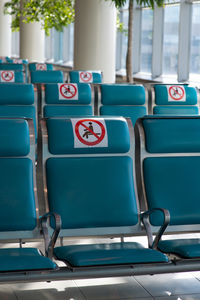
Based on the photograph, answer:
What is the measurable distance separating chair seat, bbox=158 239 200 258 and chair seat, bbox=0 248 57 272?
1.94 ft

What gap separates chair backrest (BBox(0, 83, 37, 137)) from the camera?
5250mm

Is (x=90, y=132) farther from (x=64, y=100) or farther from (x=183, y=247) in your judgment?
(x=64, y=100)

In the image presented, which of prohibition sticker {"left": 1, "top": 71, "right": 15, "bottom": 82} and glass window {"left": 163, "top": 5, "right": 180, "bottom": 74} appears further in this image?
glass window {"left": 163, "top": 5, "right": 180, "bottom": 74}

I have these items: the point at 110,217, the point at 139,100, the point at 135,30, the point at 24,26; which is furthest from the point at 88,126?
the point at 24,26

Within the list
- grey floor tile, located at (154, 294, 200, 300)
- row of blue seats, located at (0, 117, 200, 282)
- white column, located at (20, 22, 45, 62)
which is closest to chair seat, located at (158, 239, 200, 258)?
row of blue seats, located at (0, 117, 200, 282)

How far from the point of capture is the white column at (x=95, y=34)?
10.2 m

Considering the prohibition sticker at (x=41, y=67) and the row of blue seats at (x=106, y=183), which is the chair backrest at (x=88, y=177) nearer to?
the row of blue seats at (x=106, y=183)

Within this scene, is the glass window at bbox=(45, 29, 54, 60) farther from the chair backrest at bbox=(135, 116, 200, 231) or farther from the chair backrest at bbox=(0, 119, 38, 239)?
the chair backrest at bbox=(0, 119, 38, 239)

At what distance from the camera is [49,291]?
323cm

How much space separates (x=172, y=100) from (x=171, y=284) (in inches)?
105

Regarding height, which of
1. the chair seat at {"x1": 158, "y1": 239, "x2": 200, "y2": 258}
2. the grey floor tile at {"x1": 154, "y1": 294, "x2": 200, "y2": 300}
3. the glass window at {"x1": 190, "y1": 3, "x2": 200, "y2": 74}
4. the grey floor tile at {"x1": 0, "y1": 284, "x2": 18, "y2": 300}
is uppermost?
the glass window at {"x1": 190, "y1": 3, "x2": 200, "y2": 74}

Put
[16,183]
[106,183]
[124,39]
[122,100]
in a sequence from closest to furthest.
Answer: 1. [16,183]
2. [106,183]
3. [122,100]
4. [124,39]

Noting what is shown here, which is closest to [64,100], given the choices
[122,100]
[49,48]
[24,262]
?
[122,100]

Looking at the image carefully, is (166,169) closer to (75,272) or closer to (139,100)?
(75,272)
